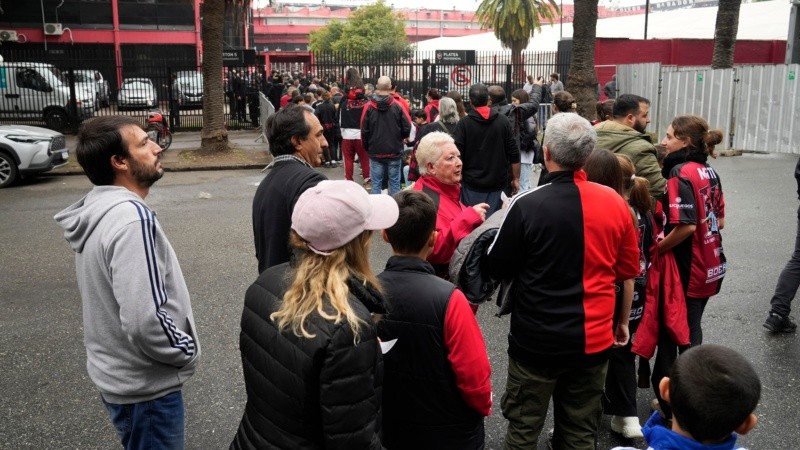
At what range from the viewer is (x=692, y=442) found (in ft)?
6.37

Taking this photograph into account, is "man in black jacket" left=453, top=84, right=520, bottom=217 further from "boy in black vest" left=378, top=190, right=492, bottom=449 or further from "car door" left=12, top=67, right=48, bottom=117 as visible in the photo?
"car door" left=12, top=67, right=48, bottom=117

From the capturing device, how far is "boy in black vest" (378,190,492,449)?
269 centimetres

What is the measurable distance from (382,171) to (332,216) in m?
8.31

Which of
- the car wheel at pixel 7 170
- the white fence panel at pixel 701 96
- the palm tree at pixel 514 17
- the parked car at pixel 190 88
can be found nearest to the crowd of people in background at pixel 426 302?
the car wheel at pixel 7 170

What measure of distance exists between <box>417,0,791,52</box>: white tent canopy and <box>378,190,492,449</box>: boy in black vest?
121ft

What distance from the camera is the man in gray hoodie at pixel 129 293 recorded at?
8.42ft

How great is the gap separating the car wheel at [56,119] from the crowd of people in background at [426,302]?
20.5 metres

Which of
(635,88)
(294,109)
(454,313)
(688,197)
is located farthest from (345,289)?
(635,88)

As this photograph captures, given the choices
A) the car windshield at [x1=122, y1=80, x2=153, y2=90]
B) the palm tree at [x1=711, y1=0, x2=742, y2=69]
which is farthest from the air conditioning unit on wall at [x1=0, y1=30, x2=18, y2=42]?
the palm tree at [x1=711, y1=0, x2=742, y2=69]

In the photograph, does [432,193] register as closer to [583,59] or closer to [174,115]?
[583,59]

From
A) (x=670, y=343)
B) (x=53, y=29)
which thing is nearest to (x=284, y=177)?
(x=670, y=343)

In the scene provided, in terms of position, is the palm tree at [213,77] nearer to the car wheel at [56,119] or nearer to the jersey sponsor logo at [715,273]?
the car wheel at [56,119]

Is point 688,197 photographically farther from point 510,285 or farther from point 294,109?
point 294,109

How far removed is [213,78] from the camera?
1627 centimetres
